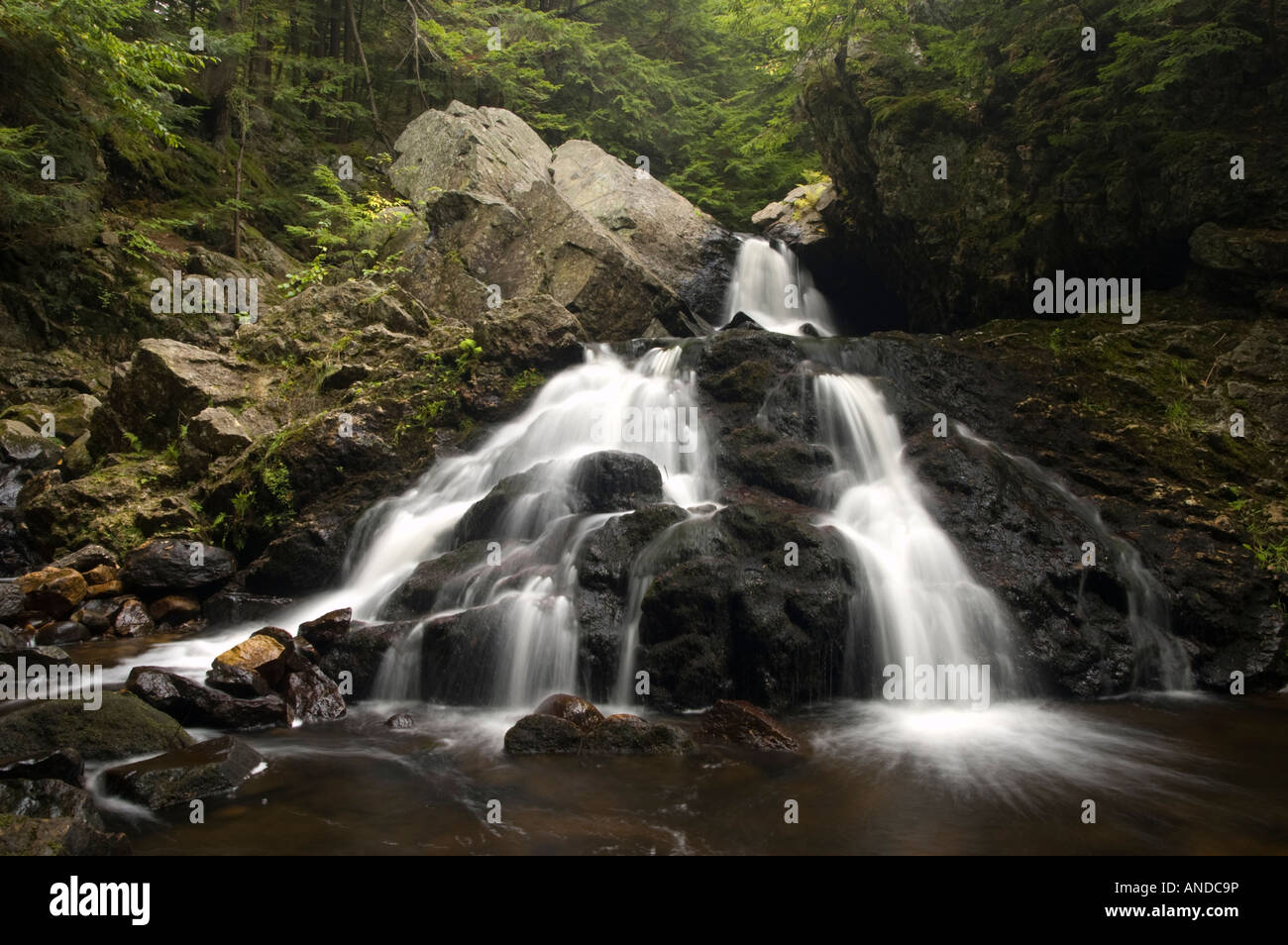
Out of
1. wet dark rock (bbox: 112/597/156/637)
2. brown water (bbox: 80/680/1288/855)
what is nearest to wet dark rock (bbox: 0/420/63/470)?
wet dark rock (bbox: 112/597/156/637)

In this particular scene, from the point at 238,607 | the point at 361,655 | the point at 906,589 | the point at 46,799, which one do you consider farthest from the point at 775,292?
the point at 46,799

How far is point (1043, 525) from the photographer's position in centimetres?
811

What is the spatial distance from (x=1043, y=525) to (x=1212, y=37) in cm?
841

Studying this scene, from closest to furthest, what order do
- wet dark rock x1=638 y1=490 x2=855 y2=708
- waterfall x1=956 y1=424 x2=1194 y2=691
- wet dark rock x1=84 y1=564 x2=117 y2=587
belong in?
wet dark rock x1=638 y1=490 x2=855 y2=708
waterfall x1=956 y1=424 x2=1194 y2=691
wet dark rock x1=84 y1=564 x2=117 y2=587

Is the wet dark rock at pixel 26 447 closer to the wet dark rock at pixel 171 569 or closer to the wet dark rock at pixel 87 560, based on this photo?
the wet dark rock at pixel 87 560

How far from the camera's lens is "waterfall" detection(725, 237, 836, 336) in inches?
675

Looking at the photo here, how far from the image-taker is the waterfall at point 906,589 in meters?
7.04

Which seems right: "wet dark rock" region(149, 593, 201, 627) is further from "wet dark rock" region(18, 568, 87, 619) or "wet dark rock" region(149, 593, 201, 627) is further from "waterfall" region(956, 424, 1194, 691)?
"waterfall" region(956, 424, 1194, 691)

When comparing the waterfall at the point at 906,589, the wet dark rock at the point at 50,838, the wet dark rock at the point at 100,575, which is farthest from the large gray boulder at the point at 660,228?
the wet dark rock at the point at 50,838

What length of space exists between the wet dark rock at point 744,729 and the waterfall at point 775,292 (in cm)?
1210

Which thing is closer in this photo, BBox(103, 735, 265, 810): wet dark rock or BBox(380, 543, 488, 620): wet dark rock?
BBox(103, 735, 265, 810): wet dark rock

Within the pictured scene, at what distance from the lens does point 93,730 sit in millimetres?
5133

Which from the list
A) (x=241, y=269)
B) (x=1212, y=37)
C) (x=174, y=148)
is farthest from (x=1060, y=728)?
(x=174, y=148)

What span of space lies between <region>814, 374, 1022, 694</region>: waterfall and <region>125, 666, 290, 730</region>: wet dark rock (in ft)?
17.5
